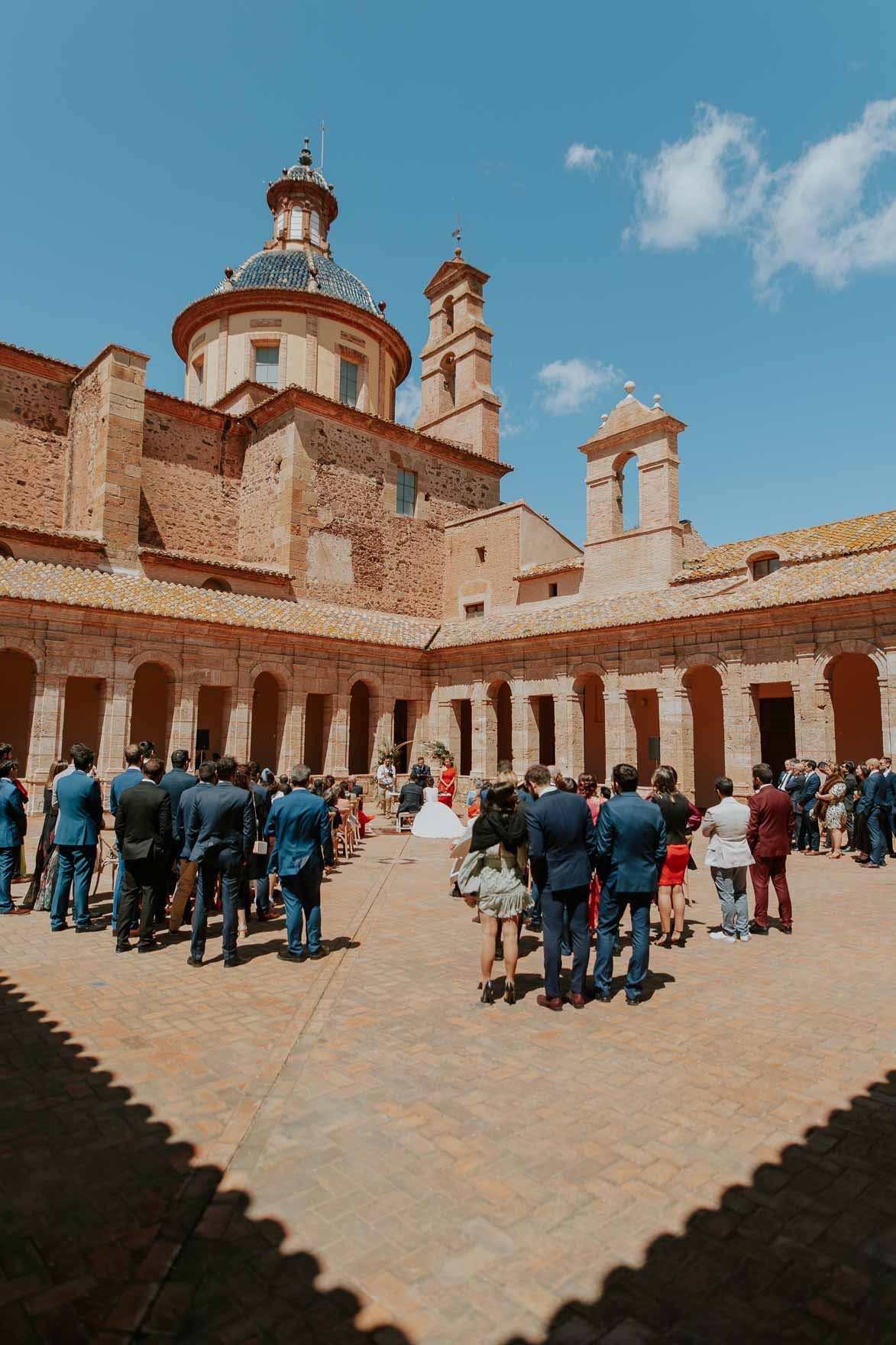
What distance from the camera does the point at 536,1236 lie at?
311 centimetres

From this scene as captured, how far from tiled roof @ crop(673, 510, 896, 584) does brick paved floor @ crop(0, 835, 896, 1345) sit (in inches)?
564

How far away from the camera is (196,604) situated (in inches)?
782

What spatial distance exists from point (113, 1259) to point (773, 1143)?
127 inches

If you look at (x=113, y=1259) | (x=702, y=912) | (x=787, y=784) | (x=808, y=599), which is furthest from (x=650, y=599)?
(x=113, y=1259)

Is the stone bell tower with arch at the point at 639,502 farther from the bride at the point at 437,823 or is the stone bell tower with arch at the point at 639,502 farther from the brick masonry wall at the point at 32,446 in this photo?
the brick masonry wall at the point at 32,446

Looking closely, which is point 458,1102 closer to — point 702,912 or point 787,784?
point 702,912

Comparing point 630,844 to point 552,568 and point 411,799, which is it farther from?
point 552,568

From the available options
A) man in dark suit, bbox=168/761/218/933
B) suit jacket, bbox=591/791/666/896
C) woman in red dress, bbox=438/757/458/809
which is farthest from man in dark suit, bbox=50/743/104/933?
woman in red dress, bbox=438/757/458/809

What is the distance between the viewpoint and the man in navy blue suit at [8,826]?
28.6 feet

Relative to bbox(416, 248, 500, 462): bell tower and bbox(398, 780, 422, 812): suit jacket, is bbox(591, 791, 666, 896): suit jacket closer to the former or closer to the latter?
bbox(398, 780, 422, 812): suit jacket

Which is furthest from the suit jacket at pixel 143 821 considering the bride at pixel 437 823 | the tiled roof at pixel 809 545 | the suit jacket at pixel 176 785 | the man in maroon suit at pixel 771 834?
the tiled roof at pixel 809 545

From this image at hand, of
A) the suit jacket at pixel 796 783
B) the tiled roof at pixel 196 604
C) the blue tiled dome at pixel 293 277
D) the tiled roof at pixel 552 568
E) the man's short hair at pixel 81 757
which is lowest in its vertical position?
the suit jacket at pixel 796 783

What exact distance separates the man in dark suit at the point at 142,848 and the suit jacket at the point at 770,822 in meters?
6.22

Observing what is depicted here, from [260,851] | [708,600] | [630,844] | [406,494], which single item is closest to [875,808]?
[708,600]
